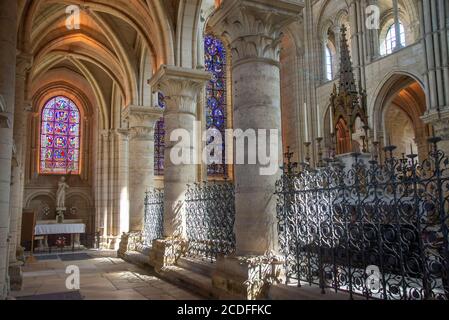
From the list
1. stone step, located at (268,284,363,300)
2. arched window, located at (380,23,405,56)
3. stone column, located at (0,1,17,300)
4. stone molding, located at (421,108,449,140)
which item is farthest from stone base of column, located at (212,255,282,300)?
arched window, located at (380,23,405,56)

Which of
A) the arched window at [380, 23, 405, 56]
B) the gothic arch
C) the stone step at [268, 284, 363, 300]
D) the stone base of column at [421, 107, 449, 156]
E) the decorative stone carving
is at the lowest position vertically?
the stone step at [268, 284, 363, 300]

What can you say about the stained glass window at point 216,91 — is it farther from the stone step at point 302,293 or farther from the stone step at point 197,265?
the stone step at point 302,293

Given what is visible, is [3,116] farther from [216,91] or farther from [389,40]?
[389,40]

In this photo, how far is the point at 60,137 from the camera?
58.5ft

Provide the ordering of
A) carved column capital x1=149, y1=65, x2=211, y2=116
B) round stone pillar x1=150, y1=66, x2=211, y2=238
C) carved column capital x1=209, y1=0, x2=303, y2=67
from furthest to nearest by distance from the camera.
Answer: carved column capital x1=149, y1=65, x2=211, y2=116 → round stone pillar x1=150, y1=66, x2=211, y2=238 → carved column capital x1=209, y1=0, x2=303, y2=67

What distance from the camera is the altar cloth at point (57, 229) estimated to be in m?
14.6

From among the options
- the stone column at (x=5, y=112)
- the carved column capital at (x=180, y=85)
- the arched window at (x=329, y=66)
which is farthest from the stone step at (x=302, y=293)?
the arched window at (x=329, y=66)

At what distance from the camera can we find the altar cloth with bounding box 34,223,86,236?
47.8 ft

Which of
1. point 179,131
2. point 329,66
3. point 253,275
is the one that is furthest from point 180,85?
point 329,66

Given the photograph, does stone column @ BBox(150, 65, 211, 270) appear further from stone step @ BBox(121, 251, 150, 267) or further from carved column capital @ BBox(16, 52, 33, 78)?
carved column capital @ BBox(16, 52, 33, 78)

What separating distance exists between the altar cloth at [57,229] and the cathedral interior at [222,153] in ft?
0.29

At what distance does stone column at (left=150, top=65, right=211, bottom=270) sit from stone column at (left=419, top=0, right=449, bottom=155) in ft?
26.0

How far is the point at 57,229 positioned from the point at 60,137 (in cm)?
491
